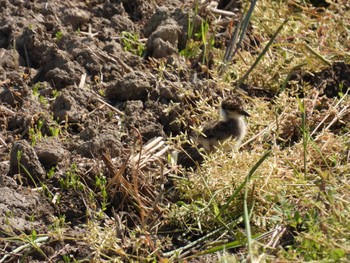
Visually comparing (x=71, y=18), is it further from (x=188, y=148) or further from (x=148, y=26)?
(x=188, y=148)

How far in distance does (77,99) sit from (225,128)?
1131 mm

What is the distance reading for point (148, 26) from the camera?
7320 mm

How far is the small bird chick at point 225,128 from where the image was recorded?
609cm

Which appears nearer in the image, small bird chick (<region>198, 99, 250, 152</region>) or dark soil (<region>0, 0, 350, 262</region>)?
dark soil (<region>0, 0, 350, 262</region>)

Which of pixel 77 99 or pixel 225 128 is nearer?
pixel 225 128

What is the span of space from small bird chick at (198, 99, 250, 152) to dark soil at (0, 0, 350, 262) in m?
0.23

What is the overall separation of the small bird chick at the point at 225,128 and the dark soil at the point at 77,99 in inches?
9.0

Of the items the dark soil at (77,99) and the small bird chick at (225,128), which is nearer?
the dark soil at (77,99)

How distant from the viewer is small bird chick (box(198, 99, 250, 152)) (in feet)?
20.0

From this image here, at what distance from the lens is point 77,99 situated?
640cm

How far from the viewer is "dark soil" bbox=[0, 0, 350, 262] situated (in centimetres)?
544

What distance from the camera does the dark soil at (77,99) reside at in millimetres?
5438

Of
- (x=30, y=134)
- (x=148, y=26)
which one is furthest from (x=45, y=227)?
(x=148, y=26)

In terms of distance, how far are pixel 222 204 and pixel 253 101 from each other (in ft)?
4.67
